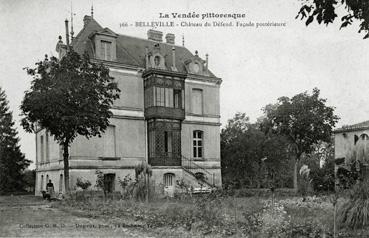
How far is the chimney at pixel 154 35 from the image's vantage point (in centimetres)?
3466

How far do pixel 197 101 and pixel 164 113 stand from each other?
13.6 feet

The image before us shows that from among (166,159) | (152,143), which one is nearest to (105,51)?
(152,143)

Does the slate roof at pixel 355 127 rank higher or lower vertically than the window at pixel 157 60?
lower

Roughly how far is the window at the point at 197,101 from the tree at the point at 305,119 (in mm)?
5546

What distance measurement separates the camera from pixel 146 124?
1156 inches

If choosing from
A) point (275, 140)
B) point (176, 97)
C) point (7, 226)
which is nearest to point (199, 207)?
point (7, 226)

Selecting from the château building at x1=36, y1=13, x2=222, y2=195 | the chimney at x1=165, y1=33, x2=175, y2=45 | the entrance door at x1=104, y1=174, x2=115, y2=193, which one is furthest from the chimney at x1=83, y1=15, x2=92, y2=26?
the entrance door at x1=104, y1=174, x2=115, y2=193

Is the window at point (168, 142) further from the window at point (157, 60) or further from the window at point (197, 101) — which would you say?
the window at point (157, 60)

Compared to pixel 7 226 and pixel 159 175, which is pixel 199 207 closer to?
pixel 7 226

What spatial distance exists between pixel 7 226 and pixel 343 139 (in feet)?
79.3

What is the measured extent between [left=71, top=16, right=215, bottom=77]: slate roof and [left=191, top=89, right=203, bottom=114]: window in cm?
176

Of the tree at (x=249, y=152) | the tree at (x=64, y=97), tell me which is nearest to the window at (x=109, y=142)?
the tree at (x=64, y=97)

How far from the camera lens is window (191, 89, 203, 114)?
31.8 m

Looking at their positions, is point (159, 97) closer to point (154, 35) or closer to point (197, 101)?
point (197, 101)
